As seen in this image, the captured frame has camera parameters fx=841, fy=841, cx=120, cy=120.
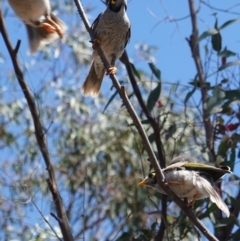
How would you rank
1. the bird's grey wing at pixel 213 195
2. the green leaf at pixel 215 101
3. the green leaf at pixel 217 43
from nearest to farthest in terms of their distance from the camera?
the bird's grey wing at pixel 213 195
the green leaf at pixel 215 101
the green leaf at pixel 217 43

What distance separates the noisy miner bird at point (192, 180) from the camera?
12.4ft

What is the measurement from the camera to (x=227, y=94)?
4859 mm

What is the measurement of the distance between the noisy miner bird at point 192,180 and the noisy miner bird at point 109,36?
994 millimetres

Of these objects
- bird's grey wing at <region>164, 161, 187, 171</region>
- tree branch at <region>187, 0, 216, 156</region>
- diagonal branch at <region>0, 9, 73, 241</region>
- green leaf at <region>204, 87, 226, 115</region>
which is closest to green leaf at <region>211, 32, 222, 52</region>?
tree branch at <region>187, 0, 216, 156</region>

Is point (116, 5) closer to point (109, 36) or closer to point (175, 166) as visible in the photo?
point (109, 36)

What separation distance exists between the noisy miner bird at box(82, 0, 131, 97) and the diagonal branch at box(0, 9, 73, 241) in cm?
34

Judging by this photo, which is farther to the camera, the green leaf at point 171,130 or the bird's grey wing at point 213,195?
the green leaf at point 171,130

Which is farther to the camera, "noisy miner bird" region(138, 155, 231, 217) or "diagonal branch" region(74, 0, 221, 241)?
"noisy miner bird" region(138, 155, 231, 217)

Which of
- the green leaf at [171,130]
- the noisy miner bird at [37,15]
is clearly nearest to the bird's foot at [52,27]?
the noisy miner bird at [37,15]

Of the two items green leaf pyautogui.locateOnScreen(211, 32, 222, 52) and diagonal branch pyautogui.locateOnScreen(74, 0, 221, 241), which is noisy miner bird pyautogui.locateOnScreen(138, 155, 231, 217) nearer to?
diagonal branch pyautogui.locateOnScreen(74, 0, 221, 241)

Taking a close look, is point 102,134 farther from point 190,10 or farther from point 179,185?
point 179,185

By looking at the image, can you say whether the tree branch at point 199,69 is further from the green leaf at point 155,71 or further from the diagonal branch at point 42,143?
the diagonal branch at point 42,143

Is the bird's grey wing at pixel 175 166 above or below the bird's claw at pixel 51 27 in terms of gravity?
below

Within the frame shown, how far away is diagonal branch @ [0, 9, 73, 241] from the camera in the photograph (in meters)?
4.06
